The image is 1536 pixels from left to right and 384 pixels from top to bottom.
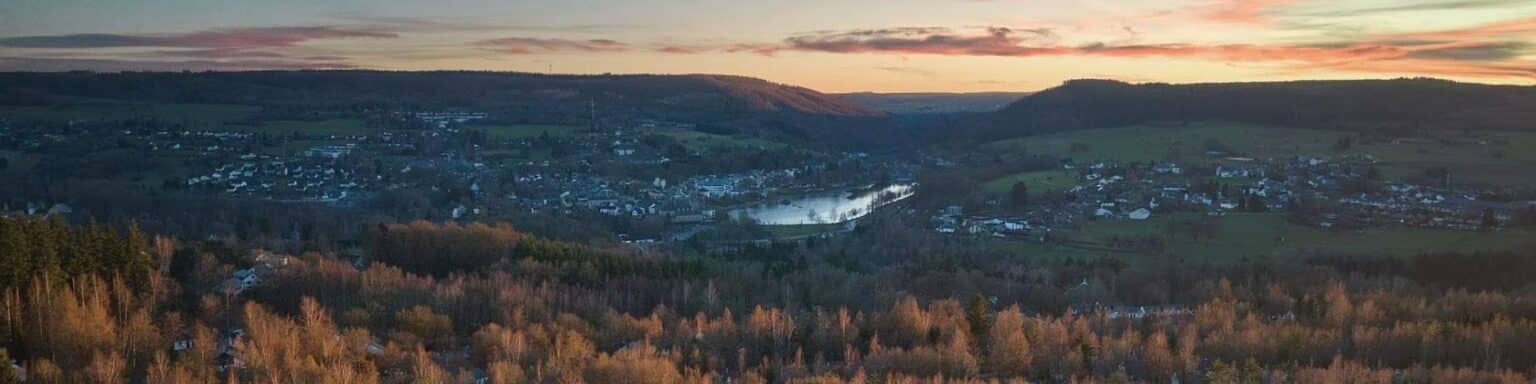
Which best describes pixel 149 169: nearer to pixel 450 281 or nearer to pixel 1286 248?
pixel 450 281

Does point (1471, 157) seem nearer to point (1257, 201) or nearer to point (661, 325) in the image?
point (1257, 201)

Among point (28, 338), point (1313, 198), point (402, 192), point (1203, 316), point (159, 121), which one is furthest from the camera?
point (159, 121)

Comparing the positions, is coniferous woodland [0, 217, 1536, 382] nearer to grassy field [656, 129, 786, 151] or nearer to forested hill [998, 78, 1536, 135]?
grassy field [656, 129, 786, 151]

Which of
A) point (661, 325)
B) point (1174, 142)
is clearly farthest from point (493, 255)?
point (1174, 142)

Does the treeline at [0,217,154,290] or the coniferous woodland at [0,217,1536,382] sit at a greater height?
the treeline at [0,217,154,290]

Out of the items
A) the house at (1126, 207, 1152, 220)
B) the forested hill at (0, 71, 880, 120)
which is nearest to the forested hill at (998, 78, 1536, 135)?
the forested hill at (0, 71, 880, 120)

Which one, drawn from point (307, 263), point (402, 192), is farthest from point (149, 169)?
point (307, 263)

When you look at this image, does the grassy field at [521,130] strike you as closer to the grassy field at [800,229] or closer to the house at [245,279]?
the grassy field at [800,229]
